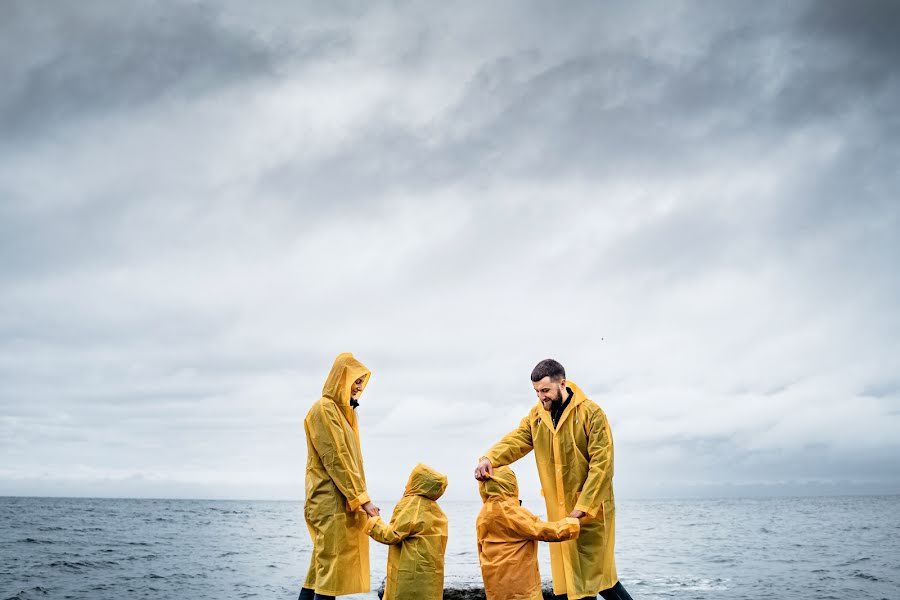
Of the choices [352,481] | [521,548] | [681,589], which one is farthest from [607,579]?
[681,589]

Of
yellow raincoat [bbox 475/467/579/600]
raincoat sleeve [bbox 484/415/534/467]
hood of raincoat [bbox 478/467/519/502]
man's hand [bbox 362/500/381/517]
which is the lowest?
yellow raincoat [bbox 475/467/579/600]

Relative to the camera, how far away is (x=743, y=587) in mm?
18297

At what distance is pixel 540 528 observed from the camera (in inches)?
206

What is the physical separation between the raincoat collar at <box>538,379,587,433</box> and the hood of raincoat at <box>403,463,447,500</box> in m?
1.07

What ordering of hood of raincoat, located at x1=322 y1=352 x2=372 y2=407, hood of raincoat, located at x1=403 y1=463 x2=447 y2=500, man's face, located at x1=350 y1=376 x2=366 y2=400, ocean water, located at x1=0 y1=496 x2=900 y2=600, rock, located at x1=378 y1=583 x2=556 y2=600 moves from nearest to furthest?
hood of raincoat, located at x1=403 y1=463 x2=447 y2=500
hood of raincoat, located at x1=322 y1=352 x2=372 y2=407
man's face, located at x1=350 y1=376 x2=366 y2=400
rock, located at x1=378 y1=583 x2=556 y2=600
ocean water, located at x1=0 y1=496 x2=900 y2=600

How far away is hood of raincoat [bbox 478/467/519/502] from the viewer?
5457mm

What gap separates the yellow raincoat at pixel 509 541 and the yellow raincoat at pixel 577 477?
0.26 m

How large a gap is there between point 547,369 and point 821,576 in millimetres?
20427

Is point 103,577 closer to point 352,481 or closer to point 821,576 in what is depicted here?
point 352,481

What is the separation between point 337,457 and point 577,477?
6.85ft

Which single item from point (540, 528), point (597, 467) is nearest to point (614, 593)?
point (540, 528)

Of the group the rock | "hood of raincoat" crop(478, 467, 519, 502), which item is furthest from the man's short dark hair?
the rock

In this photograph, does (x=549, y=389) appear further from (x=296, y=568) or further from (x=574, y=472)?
(x=296, y=568)

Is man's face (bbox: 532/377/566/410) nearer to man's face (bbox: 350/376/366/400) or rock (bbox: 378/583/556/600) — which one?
man's face (bbox: 350/376/366/400)
